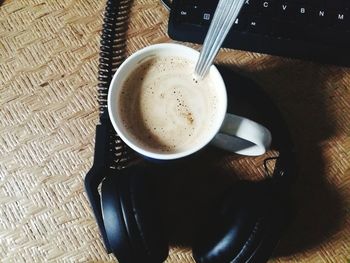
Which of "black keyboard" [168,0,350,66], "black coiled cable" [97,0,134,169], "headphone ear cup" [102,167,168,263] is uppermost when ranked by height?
"black keyboard" [168,0,350,66]

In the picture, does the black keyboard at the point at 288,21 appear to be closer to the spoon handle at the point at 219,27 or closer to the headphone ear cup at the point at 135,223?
the spoon handle at the point at 219,27

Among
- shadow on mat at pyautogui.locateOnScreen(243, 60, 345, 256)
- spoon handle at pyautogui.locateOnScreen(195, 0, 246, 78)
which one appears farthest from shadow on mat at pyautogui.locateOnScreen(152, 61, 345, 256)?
spoon handle at pyautogui.locateOnScreen(195, 0, 246, 78)

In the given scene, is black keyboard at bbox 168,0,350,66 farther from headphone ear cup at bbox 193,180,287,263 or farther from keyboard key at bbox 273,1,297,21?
headphone ear cup at bbox 193,180,287,263

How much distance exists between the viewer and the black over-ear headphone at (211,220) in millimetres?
488

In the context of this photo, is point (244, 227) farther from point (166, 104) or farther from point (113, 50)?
point (113, 50)

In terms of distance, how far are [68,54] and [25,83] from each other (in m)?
0.06

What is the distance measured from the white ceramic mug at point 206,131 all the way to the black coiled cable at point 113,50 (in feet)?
0.17

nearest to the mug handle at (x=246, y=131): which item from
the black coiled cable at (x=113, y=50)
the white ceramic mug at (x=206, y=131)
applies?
the white ceramic mug at (x=206, y=131)

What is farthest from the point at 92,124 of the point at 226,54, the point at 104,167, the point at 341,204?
the point at 341,204

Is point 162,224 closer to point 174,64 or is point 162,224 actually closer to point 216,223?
point 216,223

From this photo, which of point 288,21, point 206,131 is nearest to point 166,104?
point 206,131

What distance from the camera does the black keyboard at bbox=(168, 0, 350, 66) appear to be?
0.56m

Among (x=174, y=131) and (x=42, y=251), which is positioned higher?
(x=174, y=131)

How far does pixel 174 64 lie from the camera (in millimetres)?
535
